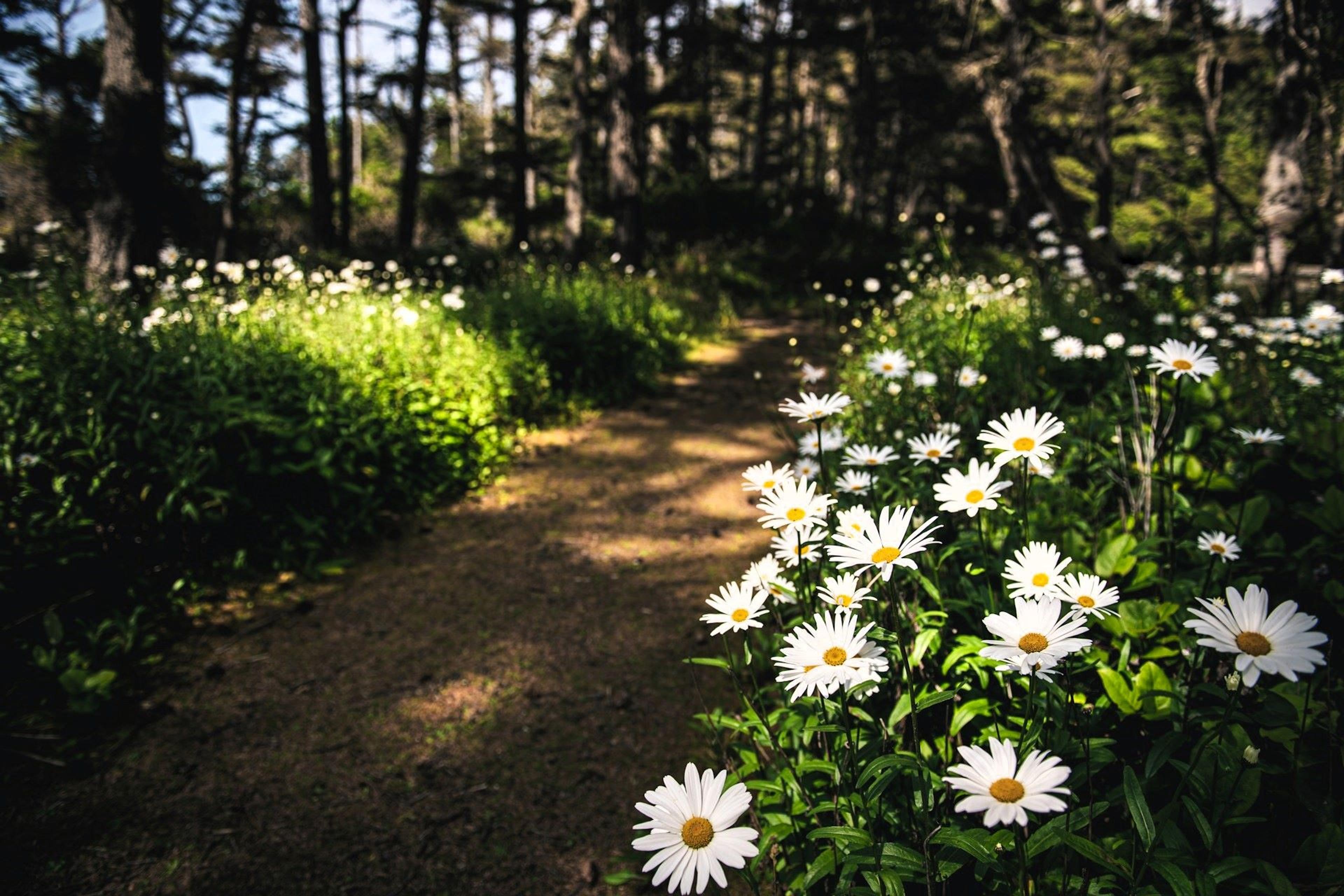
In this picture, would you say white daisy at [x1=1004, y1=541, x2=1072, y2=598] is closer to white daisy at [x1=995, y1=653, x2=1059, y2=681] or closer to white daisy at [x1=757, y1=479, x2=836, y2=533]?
white daisy at [x1=995, y1=653, x2=1059, y2=681]

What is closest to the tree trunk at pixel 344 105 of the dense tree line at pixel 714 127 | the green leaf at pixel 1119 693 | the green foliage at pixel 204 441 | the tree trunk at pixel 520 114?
the dense tree line at pixel 714 127

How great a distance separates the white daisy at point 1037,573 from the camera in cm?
104

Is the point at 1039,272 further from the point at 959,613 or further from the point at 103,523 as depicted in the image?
the point at 103,523

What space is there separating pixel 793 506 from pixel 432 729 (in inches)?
65.3

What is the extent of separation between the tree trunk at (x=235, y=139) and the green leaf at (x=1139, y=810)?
1364cm

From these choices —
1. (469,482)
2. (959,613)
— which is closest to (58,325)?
(469,482)

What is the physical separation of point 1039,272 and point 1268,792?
5784 millimetres

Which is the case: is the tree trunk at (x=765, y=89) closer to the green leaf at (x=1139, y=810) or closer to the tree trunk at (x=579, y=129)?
the tree trunk at (x=579, y=129)

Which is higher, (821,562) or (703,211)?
(703,211)

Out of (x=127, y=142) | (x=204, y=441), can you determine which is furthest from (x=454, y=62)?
(x=204, y=441)

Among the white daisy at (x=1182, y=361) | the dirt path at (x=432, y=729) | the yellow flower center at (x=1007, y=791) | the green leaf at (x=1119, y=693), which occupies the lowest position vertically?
the dirt path at (x=432, y=729)

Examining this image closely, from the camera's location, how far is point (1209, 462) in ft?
8.61

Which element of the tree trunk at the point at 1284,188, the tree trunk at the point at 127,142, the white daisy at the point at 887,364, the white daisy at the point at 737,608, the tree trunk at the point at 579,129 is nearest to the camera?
the white daisy at the point at 737,608

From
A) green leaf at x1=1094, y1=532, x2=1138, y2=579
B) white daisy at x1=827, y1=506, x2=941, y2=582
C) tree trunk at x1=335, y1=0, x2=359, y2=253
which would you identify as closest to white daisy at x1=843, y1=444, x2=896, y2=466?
white daisy at x1=827, y1=506, x2=941, y2=582
